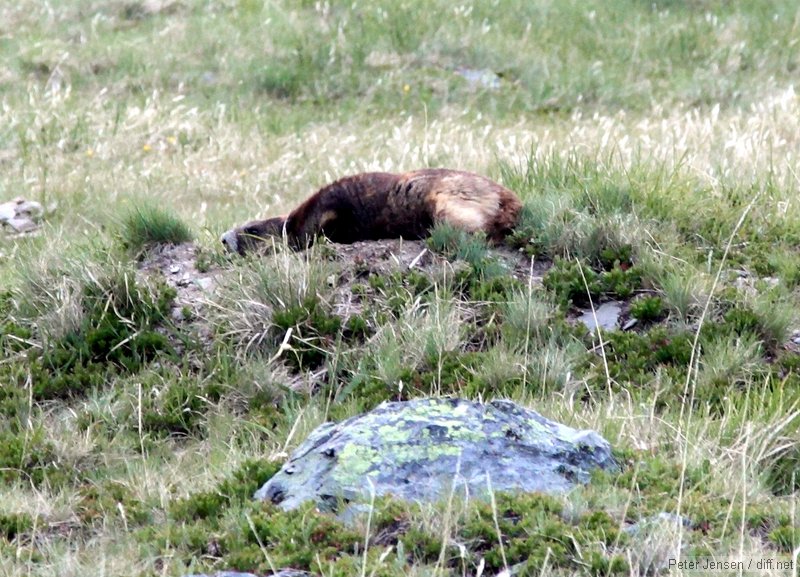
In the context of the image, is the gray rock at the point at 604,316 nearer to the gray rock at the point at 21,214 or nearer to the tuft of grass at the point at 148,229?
the tuft of grass at the point at 148,229

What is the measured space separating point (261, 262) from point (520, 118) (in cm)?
686

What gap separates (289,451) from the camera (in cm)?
458

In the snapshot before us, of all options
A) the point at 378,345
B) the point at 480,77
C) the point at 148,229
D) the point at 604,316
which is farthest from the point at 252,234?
the point at 480,77

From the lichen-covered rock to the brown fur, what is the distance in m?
2.40

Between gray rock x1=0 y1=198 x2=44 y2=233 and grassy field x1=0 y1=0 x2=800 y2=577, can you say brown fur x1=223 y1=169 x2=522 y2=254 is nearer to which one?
grassy field x1=0 y1=0 x2=800 y2=577

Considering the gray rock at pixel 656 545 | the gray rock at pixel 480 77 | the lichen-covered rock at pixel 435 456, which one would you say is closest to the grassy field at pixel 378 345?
the gray rock at pixel 656 545

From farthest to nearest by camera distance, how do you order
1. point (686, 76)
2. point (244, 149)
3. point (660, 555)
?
point (686, 76) → point (244, 149) → point (660, 555)

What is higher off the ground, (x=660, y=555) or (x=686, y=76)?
(x=660, y=555)

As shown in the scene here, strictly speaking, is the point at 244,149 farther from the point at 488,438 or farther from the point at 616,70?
the point at 488,438

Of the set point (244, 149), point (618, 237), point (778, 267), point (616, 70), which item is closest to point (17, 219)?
point (244, 149)

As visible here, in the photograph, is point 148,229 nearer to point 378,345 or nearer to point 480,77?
point 378,345

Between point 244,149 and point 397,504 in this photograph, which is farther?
point 244,149

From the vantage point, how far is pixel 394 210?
680cm

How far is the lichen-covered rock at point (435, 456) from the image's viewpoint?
3812mm
